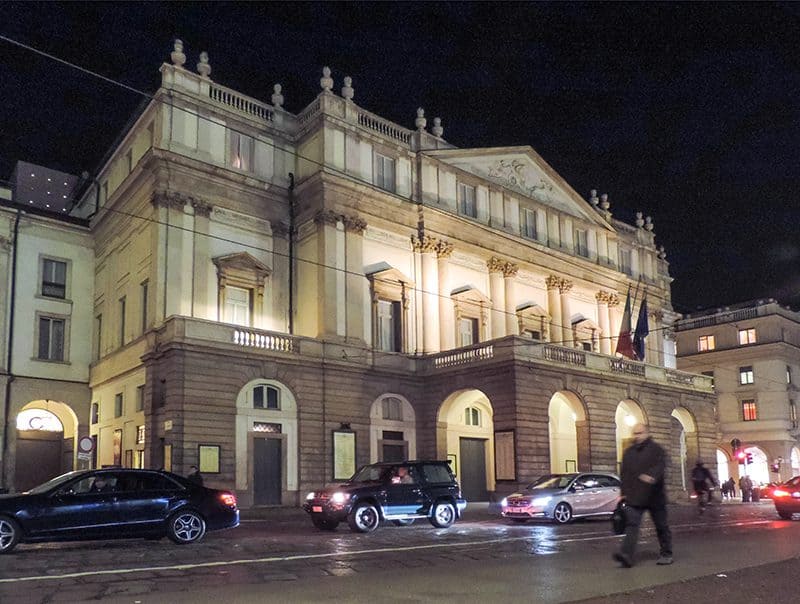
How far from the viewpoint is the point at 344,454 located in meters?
32.5

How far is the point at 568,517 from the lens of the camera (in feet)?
74.8

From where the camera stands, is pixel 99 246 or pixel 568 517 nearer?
pixel 568 517

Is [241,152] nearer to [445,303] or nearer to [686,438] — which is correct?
[445,303]

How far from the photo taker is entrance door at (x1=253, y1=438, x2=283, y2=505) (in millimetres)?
30234

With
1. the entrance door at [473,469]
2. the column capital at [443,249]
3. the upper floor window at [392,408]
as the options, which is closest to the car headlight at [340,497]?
the upper floor window at [392,408]

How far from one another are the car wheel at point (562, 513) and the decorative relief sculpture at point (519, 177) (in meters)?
22.1

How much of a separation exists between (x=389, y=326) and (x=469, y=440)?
6.44 m

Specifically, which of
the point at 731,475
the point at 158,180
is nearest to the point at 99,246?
the point at 158,180

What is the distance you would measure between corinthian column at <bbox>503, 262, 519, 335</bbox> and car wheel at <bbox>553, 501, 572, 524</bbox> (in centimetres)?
1789

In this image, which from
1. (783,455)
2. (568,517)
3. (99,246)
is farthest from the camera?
(783,455)

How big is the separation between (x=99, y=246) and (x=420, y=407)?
16.5m

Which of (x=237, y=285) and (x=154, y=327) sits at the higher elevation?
(x=237, y=285)

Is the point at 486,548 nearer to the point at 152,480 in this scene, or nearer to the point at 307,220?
the point at 152,480

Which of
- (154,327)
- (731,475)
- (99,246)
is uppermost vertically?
(99,246)
